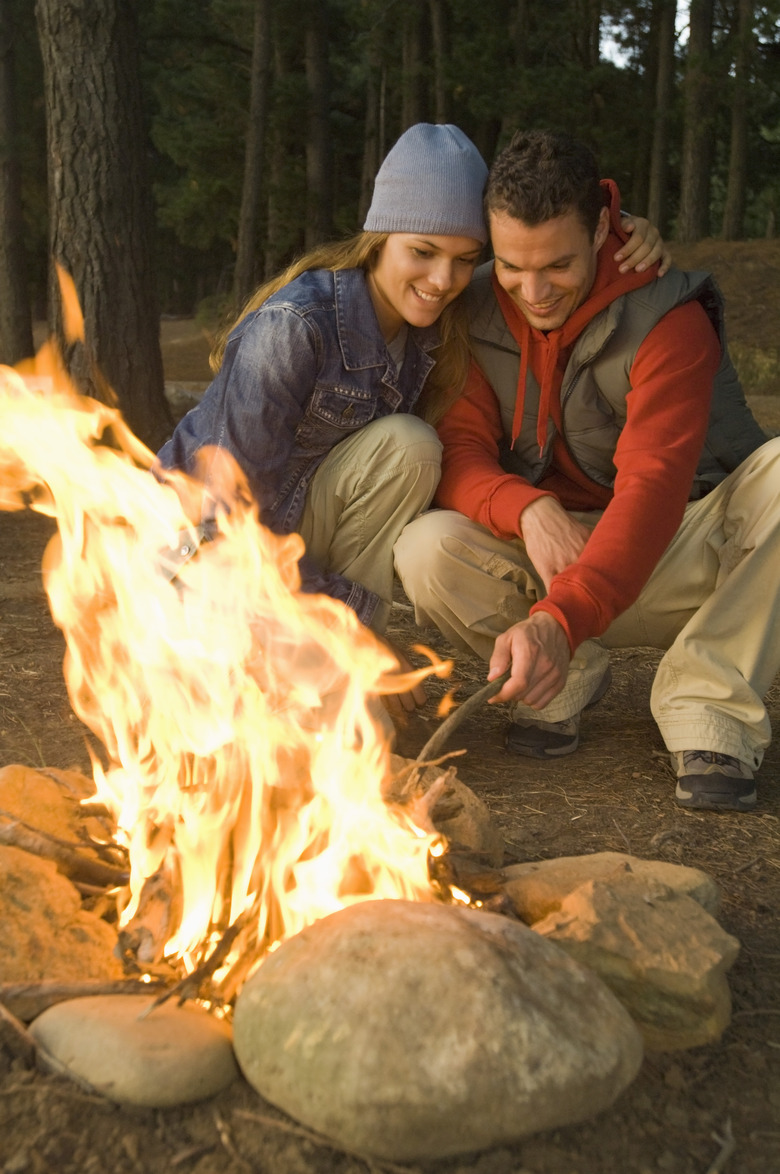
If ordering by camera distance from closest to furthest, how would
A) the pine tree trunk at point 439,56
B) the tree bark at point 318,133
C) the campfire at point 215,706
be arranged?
the campfire at point 215,706, the pine tree trunk at point 439,56, the tree bark at point 318,133

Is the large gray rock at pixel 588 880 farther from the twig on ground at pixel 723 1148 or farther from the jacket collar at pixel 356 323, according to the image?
the jacket collar at pixel 356 323

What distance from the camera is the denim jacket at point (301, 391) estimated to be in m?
3.12

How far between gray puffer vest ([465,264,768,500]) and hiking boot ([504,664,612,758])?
30.0 inches

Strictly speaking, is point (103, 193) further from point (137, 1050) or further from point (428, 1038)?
point (428, 1038)

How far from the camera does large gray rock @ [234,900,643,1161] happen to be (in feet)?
5.39

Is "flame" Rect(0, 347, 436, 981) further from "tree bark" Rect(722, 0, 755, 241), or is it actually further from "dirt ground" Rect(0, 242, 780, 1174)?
"tree bark" Rect(722, 0, 755, 241)

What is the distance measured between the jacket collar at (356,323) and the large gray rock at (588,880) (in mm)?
1589

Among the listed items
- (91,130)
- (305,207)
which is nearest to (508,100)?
(305,207)

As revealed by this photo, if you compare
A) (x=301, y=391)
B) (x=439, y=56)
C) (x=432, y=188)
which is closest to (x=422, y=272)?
(x=432, y=188)

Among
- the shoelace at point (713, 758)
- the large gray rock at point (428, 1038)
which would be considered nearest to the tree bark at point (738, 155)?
the shoelace at point (713, 758)

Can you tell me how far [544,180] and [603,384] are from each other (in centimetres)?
61

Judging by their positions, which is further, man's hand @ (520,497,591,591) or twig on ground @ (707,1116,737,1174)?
man's hand @ (520,497,591,591)

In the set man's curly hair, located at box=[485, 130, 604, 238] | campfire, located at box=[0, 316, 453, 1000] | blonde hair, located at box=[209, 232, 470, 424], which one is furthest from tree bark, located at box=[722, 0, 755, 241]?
campfire, located at box=[0, 316, 453, 1000]

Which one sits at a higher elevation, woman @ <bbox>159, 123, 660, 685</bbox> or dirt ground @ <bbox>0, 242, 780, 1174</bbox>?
woman @ <bbox>159, 123, 660, 685</bbox>
